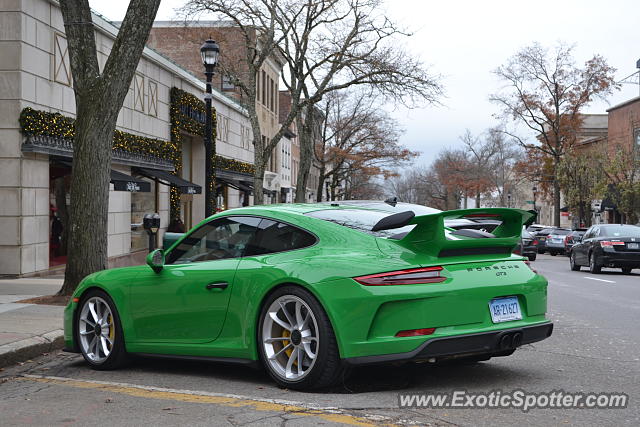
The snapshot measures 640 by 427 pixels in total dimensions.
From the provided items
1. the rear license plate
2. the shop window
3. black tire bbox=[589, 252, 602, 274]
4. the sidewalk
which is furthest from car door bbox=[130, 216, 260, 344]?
black tire bbox=[589, 252, 602, 274]

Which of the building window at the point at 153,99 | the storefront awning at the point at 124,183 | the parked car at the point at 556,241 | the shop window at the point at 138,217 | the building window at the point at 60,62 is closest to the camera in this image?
the building window at the point at 60,62

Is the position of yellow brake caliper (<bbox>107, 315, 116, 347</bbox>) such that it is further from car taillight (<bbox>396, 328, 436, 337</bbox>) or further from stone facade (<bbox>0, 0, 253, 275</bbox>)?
stone facade (<bbox>0, 0, 253, 275</bbox>)

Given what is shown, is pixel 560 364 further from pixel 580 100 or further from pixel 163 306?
pixel 580 100

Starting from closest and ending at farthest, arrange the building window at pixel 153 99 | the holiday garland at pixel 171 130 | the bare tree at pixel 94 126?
the bare tree at pixel 94 126 → the holiday garland at pixel 171 130 → the building window at pixel 153 99

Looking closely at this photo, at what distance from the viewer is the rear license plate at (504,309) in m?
5.86

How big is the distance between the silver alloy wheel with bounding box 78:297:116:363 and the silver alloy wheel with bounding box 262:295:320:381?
6.19 ft

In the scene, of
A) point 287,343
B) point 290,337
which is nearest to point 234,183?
point 287,343

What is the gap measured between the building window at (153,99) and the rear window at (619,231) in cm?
1385

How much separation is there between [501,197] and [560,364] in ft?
324

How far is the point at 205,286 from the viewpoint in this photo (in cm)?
651

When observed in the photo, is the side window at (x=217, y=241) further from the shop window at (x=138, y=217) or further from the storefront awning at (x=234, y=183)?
the storefront awning at (x=234, y=183)

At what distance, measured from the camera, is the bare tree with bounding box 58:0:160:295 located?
480 inches

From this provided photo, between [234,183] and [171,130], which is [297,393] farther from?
[234,183]

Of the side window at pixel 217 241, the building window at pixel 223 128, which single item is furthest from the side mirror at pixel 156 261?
the building window at pixel 223 128
